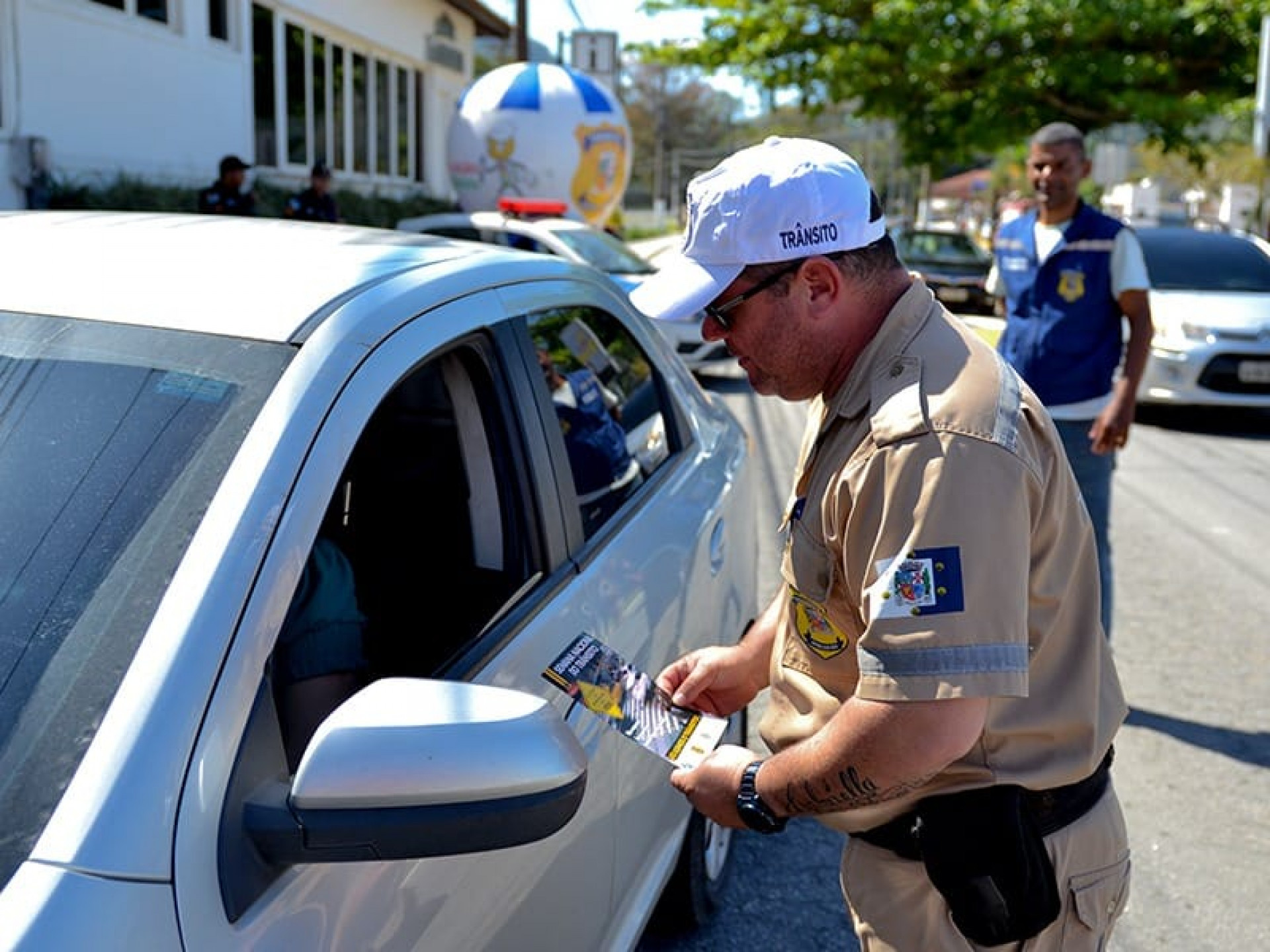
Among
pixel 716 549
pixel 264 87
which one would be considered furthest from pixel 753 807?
pixel 264 87

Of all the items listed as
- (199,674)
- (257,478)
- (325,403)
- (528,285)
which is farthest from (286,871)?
(528,285)

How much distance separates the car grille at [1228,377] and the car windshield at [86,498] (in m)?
9.34

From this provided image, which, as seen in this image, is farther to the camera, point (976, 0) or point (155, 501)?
point (976, 0)

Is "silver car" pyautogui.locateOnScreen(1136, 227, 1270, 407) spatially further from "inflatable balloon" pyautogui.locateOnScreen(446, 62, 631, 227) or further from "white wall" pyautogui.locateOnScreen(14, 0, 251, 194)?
"white wall" pyautogui.locateOnScreen(14, 0, 251, 194)

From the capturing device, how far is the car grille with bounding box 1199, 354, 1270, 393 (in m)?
9.77

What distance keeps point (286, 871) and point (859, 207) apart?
106 cm

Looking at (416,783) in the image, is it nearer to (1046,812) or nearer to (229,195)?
(1046,812)

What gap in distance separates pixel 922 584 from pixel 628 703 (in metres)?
0.59

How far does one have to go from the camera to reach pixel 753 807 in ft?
5.74

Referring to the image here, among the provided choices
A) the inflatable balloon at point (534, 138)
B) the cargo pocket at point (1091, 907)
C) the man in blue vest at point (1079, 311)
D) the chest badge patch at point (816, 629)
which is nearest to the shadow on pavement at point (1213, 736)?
the man in blue vest at point (1079, 311)

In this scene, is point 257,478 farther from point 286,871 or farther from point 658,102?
point 658,102

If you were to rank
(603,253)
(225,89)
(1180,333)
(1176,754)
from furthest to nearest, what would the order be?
(225,89) → (603,253) → (1180,333) → (1176,754)

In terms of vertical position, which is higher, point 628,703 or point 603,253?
point 603,253

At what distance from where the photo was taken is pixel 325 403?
1.74 m
